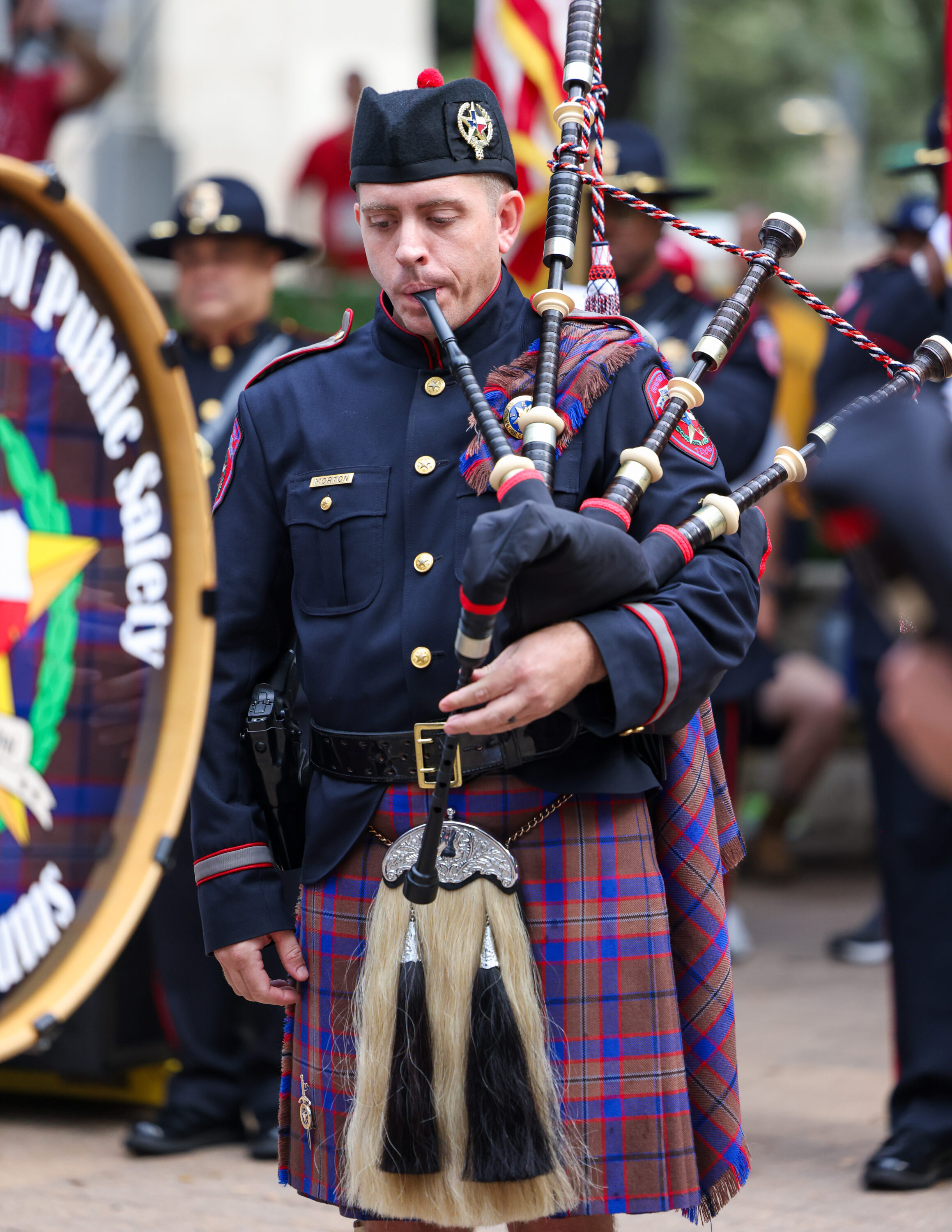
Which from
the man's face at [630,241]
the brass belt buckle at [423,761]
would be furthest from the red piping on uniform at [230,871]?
the man's face at [630,241]

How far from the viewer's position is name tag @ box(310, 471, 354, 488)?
2389 millimetres

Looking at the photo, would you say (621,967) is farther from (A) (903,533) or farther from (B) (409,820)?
(A) (903,533)

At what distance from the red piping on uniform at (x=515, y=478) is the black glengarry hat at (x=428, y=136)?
0.47 m

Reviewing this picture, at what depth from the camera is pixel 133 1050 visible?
4164mm

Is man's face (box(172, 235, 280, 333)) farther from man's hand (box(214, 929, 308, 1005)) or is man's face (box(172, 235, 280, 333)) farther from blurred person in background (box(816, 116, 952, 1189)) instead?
man's hand (box(214, 929, 308, 1005))

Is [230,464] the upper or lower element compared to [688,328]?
lower

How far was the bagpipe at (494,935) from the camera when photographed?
215cm

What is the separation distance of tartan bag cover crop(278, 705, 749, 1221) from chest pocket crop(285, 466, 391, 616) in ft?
0.90

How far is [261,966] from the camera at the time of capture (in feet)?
7.93

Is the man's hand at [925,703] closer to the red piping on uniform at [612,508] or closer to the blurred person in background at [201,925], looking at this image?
the red piping on uniform at [612,508]

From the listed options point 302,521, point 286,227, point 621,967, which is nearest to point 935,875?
point 621,967

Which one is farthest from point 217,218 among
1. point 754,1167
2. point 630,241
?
point 754,1167

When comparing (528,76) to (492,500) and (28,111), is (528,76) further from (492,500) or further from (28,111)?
(492,500)

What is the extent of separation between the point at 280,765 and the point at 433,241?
2.47ft
